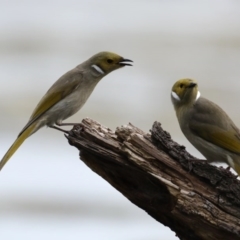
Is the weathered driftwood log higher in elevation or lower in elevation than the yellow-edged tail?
lower

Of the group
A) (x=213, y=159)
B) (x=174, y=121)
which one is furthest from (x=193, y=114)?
(x=174, y=121)

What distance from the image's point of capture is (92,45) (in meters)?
20.8

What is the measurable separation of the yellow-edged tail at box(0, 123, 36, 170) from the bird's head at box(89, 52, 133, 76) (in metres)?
0.95

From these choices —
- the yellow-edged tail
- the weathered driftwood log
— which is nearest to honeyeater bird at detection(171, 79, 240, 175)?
the weathered driftwood log

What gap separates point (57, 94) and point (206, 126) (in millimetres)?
1693

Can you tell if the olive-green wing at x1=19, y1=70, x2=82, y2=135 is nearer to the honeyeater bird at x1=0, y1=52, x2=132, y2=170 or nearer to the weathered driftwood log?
the honeyeater bird at x1=0, y1=52, x2=132, y2=170

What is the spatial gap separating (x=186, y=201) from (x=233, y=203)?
408mm

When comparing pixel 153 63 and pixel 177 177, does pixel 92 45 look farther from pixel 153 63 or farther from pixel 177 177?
pixel 177 177

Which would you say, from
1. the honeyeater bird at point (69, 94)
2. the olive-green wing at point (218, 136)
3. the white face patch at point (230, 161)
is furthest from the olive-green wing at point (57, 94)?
the white face patch at point (230, 161)

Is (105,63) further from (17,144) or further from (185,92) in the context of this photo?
(17,144)

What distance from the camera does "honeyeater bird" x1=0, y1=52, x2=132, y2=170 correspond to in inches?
339

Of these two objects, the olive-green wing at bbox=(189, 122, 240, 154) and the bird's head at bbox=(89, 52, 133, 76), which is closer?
the olive-green wing at bbox=(189, 122, 240, 154)

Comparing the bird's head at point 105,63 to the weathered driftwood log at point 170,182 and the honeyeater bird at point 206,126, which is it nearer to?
the honeyeater bird at point 206,126

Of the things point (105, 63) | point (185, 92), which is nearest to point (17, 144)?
point (105, 63)
